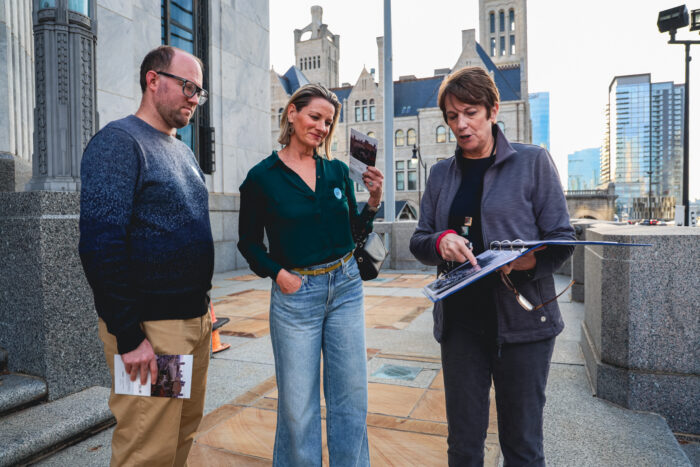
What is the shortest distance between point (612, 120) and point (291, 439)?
135 meters

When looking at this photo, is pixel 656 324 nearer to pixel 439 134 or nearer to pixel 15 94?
pixel 15 94

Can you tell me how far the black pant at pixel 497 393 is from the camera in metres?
1.98

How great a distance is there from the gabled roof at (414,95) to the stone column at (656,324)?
2070 inches

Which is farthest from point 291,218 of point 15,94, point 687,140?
point 687,140

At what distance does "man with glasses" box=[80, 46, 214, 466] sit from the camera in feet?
5.96

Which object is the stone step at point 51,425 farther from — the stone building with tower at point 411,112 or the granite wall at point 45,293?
the stone building with tower at point 411,112

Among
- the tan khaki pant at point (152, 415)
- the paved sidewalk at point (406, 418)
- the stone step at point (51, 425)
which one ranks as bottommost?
the paved sidewalk at point (406, 418)

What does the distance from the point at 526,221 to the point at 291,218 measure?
1046mm

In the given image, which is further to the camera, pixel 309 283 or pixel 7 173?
pixel 7 173

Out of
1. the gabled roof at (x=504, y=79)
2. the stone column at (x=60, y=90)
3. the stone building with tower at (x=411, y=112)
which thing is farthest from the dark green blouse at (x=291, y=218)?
the gabled roof at (x=504, y=79)

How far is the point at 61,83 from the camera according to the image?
3701 mm

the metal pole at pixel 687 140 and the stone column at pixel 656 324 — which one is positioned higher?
the metal pole at pixel 687 140

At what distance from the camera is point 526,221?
202 cm

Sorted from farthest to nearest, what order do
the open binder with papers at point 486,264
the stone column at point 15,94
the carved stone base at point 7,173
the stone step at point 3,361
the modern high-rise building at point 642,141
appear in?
1. the modern high-rise building at point 642,141
2. the stone column at point 15,94
3. the carved stone base at point 7,173
4. the stone step at point 3,361
5. the open binder with papers at point 486,264
